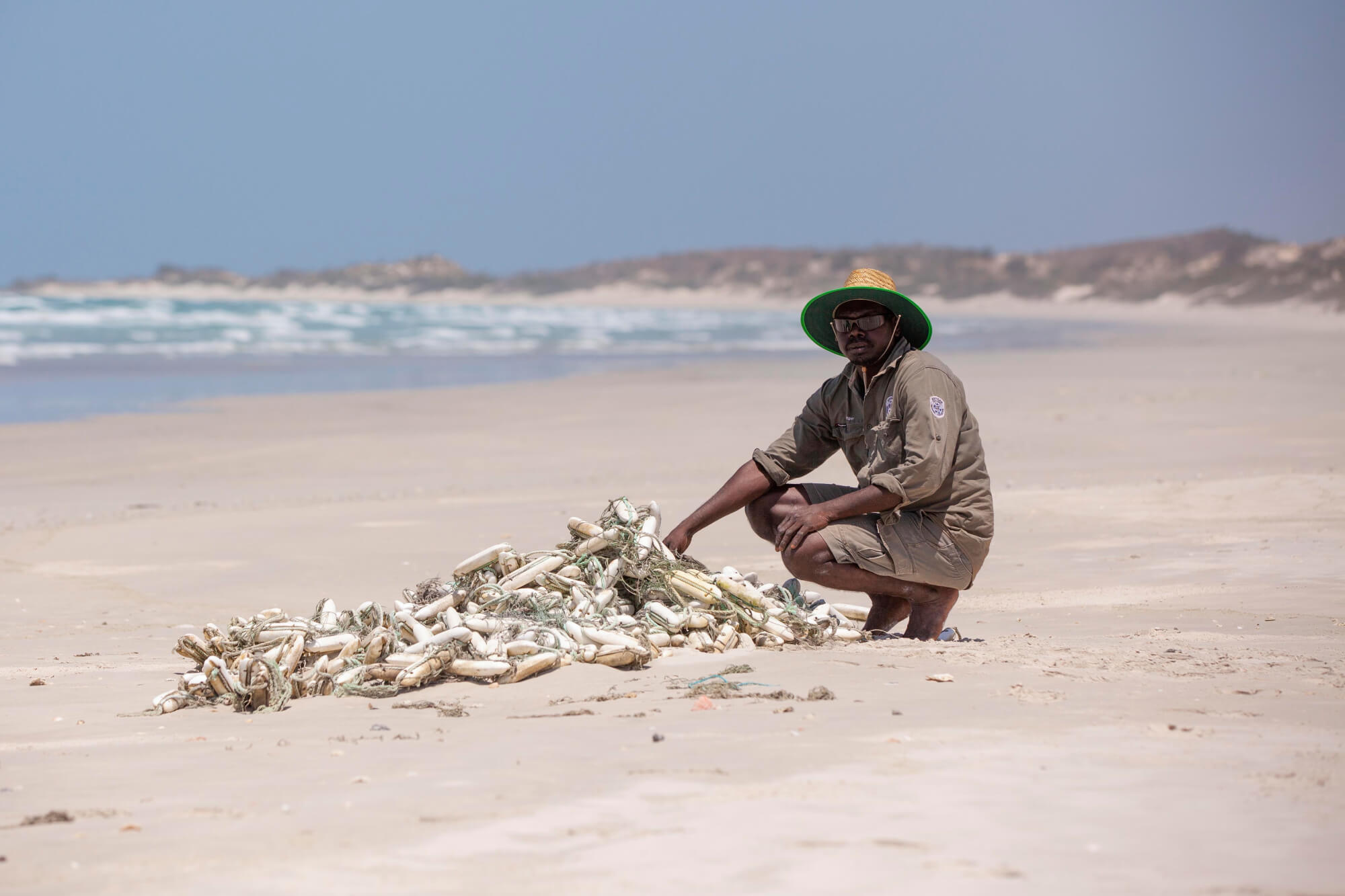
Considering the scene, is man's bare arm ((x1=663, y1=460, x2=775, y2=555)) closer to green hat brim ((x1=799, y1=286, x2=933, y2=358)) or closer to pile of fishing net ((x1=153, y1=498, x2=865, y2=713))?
pile of fishing net ((x1=153, y1=498, x2=865, y2=713))

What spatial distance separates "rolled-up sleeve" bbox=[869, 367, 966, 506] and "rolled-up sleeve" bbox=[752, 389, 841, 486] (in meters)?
0.47

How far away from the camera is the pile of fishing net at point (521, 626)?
4.42 metres

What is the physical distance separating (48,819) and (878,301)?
10.4 feet

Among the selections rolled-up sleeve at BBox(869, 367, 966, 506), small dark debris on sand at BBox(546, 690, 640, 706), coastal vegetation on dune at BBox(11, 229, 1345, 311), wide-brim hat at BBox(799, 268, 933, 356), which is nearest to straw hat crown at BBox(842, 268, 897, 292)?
wide-brim hat at BBox(799, 268, 933, 356)

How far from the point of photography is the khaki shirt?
15.6ft

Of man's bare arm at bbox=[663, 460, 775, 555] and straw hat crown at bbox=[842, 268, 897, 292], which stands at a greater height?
straw hat crown at bbox=[842, 268, 897, 292]

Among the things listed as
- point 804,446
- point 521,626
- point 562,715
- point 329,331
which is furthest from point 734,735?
point 329,331

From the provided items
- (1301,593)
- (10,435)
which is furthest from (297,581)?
(10,435)

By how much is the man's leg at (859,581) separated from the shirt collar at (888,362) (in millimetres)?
470

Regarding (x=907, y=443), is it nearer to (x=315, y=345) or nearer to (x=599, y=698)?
(x=599, y=698)

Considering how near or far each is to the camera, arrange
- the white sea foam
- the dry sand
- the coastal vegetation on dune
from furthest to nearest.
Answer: the coastal vegetation on dune → the white sea foam → the dry sand

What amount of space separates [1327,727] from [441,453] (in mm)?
9808

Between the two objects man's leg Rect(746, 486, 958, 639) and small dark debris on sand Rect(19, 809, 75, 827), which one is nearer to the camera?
small dark debris on sand Rect(19, 809, 75, 827)

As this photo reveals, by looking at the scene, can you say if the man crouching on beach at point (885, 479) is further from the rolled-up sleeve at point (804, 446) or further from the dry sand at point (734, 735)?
the dry sand at point (734, 735)
